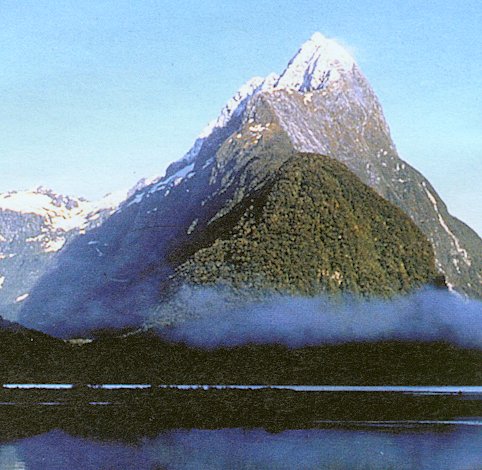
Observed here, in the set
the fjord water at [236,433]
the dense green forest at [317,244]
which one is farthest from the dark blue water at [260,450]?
the dense green forest at [317,244]

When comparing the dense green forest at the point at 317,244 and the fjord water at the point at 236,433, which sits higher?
the dense green forest at the point at 317,244

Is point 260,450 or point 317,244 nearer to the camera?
point 260,450

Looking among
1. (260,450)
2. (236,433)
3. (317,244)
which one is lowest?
(260,450)

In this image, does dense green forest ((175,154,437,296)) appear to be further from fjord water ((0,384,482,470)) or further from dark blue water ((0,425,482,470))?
dark blue water ((0,425,482,470))

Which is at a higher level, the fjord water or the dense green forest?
the dense green forest

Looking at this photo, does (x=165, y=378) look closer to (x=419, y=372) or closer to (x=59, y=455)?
(x=419, y=372)

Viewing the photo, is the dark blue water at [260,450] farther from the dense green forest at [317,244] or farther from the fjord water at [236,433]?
the dense green forest at [317,244]

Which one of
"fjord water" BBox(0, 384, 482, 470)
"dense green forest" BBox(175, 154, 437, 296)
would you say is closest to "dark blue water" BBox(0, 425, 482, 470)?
"fjord water" BBox(0, 384, 482, 470)

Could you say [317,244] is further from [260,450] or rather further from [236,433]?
[260,450]

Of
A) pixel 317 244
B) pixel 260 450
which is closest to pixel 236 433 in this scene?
pixel 260 450
